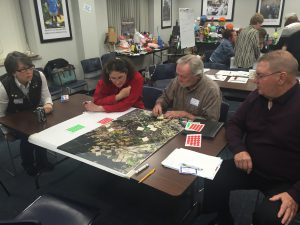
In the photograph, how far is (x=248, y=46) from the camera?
3902 mm

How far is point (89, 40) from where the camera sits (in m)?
Answer: 4.83

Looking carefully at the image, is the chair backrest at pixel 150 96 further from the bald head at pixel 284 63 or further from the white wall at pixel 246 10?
the white wall at pixel 246 10

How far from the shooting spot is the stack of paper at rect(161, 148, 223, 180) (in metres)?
1.31

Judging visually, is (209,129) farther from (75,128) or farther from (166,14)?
(166,14)

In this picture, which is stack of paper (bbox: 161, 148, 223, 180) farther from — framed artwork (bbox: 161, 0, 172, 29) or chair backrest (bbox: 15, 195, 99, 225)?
framed artwork (bbox: 161, 0, 172, 29)

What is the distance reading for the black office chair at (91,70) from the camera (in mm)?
4512

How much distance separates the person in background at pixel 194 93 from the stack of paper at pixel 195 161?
0.52m

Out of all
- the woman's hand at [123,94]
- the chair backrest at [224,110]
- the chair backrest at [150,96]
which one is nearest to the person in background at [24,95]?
the woman's hand at [123,94]

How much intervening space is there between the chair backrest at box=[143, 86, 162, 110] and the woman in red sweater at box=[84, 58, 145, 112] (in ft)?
0.89

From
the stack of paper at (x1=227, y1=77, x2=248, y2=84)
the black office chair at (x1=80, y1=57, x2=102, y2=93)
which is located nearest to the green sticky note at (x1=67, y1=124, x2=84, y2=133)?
the stack of paper at (x1=227, y1=77, x2=248, y2=84)

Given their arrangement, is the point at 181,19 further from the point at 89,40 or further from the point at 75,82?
the point at 75,82

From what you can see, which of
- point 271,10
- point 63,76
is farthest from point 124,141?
point 271,10

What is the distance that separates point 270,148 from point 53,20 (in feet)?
13.2

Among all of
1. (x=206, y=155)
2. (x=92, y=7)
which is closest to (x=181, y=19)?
(x=92, y=7)
